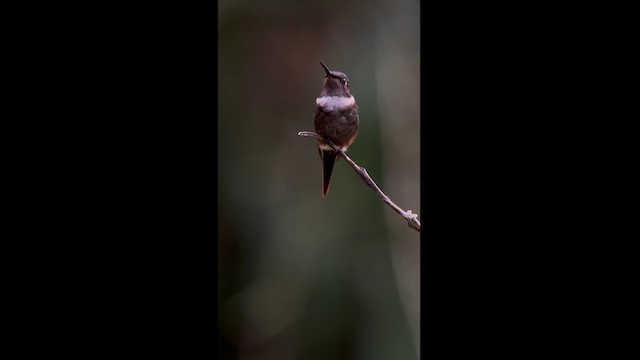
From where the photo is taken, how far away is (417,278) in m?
1.73

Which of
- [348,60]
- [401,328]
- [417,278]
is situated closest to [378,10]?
[348,60]

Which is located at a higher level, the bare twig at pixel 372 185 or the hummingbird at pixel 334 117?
the hummingbird at pixel 334 117

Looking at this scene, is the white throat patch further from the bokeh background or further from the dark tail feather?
the dark tail feather

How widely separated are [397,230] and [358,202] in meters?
0.14

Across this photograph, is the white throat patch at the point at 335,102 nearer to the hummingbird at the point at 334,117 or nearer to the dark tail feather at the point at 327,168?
the hummingbird at the point at 334,117

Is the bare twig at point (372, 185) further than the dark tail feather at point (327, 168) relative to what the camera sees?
No

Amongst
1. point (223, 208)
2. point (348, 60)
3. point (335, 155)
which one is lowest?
point (223, 208)

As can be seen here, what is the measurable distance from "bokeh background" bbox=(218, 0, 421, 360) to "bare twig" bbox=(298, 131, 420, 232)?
0.09 feet

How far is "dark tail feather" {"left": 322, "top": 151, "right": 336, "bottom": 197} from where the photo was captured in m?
1.96

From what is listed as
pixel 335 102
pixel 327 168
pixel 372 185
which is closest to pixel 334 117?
pixel 335 102

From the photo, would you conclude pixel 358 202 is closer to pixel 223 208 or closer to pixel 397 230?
pixel 397 230

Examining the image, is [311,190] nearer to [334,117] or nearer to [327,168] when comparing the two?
[327,168]

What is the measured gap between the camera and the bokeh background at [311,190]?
179cm

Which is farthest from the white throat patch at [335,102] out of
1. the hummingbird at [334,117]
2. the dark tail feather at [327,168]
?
the dark tail feather at [327,168]
